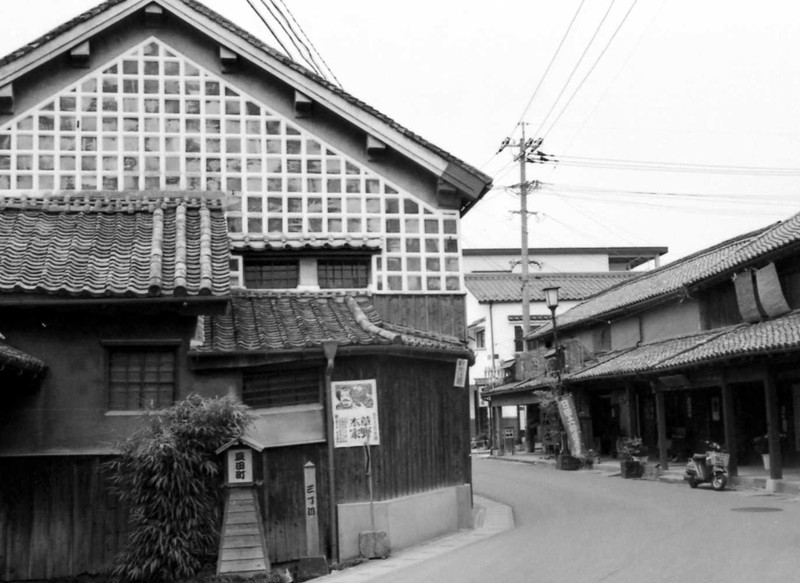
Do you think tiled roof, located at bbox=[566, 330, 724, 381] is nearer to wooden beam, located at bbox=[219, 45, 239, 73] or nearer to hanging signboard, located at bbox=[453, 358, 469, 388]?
hanging signboard, located at bbox=[453, 358, 469, 388]

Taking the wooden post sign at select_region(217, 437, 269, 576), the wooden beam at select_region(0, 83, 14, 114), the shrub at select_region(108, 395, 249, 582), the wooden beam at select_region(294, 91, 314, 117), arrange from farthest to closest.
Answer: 1. the wooden beam at select_region(294, 91, 314, 117)
2. the wooden beam at select_region(0, 83, 14, 114)
3. the wooden post sign at select_region(217, 437, 269, 576)
4. the shrub at select_region(108, 395, 249, 582)

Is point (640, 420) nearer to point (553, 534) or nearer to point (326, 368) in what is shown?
point (553, 534)

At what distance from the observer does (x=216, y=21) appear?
715 inches

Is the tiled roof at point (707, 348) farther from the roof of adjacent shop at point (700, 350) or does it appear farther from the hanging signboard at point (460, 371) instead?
the hanging signboard at point (460, 371)

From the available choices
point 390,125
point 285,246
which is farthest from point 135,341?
point 390,125

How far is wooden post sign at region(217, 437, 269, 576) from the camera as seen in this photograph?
43.1 feet

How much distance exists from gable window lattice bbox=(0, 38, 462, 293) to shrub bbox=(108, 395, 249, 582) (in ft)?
17.8

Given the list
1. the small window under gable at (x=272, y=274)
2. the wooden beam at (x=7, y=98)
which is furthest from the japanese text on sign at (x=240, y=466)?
the wooden beam at (x=7, y=98)

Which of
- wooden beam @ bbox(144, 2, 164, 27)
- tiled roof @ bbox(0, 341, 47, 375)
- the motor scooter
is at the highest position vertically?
wooden beam @ bbox(144, 2, 164, 27)

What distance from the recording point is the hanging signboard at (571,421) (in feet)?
111

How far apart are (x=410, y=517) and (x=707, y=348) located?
42.5 ft

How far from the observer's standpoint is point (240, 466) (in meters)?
13.5

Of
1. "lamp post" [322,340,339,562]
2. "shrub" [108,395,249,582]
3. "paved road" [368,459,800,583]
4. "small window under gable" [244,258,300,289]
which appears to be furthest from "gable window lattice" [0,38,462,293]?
"paved road" [368,459,800,583]

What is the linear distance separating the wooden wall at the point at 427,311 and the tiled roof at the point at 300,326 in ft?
1.45
